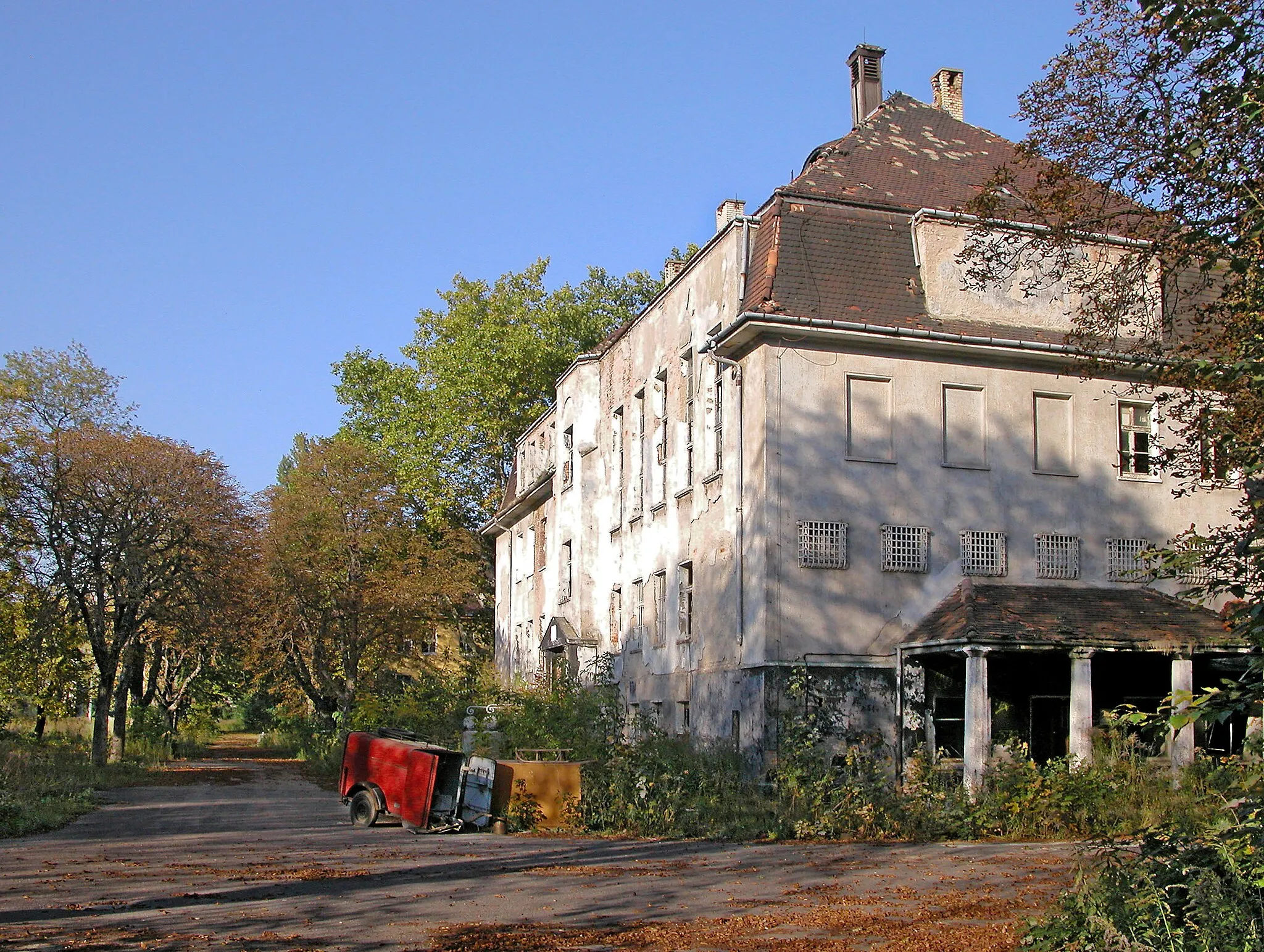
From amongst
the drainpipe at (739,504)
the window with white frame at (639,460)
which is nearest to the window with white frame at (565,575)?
the window with white frame at (639,460)

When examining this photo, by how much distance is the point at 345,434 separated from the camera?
5322 centimetres

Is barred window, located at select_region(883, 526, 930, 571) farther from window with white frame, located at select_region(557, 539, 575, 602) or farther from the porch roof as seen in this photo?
window with white frame, located at select_region(557, 539, 575, 602)

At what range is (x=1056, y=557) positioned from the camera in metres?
22.0

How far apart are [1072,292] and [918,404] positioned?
331 centimetres

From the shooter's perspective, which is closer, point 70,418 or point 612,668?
point 612,668

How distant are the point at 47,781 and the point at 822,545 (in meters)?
15.4

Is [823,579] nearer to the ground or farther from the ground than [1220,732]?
farther from the ground

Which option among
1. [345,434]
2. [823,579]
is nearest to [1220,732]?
[823,579]

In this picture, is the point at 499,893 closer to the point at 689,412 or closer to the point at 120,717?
the point at 689,412

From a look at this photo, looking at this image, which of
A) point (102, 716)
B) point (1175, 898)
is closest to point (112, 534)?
point (102, 716)

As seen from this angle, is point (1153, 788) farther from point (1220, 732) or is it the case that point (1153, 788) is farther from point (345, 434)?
point (345, 434)

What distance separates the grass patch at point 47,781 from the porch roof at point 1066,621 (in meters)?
13.4

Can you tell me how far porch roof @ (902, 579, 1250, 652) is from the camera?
18.6 meters

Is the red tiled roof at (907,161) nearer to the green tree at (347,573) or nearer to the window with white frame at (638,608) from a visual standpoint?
the window with white frame at (638,608)
